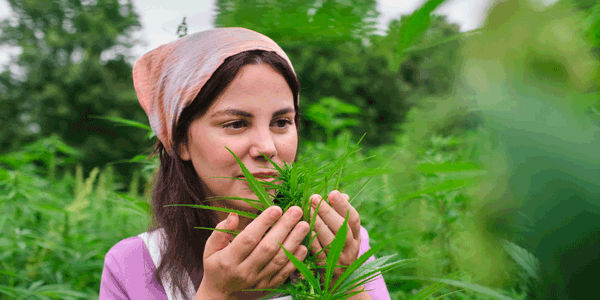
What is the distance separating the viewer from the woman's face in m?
0.99

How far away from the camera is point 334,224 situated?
708 mm

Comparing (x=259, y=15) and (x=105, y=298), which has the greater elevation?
(x=259, y=15)

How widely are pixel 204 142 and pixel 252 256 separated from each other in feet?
1.54

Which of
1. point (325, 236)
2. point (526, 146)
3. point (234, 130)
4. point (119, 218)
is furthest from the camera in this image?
point (119, 218)

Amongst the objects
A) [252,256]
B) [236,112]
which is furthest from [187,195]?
[252,256]

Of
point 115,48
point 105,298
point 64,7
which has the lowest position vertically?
point 115,48

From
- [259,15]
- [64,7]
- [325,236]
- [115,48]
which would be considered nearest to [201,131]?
[325,236]

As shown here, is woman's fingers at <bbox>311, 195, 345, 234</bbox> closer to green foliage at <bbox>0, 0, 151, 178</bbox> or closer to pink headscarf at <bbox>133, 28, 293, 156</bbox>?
pink headscarf at <bbox>133, 28, 293, 156</bbox>

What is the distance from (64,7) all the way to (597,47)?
466mm

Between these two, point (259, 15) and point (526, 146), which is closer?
point (526, 146)

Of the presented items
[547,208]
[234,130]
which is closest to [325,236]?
[234,130]

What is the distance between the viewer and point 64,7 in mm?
403

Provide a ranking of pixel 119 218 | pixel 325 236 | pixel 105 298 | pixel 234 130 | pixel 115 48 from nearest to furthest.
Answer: pixel 325 236
pixel 234 130
pixel 105 298
pixel 119 218
pixel 115 48

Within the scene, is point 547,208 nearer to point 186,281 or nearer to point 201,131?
point 201,131
